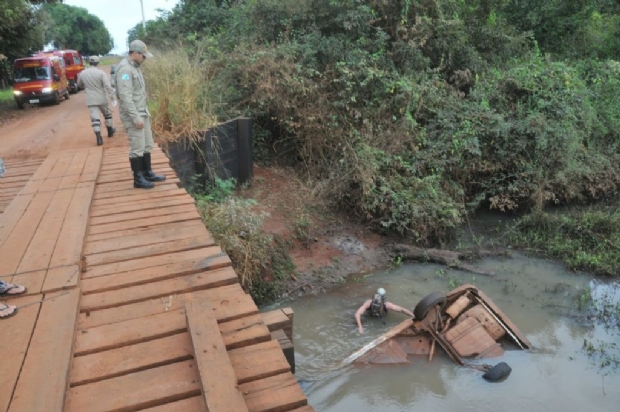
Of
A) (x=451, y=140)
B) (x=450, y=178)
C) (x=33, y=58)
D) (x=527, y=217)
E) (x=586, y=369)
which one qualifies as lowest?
(x=586, y=369)

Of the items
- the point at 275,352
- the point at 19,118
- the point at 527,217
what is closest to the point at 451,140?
the point at 527,217

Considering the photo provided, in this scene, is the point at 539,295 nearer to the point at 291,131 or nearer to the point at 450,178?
the point at 450,178

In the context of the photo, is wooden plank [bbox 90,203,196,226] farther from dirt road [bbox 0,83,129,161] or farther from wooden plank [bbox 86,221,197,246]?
dirt road [bbox 0,83,129,161]

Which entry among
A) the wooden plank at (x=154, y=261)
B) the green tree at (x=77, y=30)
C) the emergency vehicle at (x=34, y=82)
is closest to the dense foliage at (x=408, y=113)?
the wooden plank at (x=154, y=261)

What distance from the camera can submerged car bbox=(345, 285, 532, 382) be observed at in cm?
608

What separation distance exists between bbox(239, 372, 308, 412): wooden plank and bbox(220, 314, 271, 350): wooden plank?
0.32 metres

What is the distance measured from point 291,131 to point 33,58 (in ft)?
42.1

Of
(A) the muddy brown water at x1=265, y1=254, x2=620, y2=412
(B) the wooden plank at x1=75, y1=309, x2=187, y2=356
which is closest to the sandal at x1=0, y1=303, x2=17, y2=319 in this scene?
(B) the wooden plank at x1=75, y1=309, x2=187, y2=356

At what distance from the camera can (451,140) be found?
1049cm

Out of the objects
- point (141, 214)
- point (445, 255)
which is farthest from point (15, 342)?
point (445, 255)

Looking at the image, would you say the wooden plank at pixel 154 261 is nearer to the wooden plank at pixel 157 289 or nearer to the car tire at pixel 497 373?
the wooden plank at pixel 157 289

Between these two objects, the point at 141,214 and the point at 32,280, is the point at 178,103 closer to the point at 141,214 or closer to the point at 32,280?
the point at 141,214

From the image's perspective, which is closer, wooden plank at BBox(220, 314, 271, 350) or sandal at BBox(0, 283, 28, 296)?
wooden plank at BBox(220, 314, 271, 350)

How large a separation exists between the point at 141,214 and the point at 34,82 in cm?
1644
